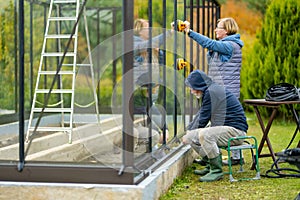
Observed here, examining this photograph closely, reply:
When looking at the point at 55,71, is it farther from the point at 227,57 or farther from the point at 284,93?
the point at 284,93

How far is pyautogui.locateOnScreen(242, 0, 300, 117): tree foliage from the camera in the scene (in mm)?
11719

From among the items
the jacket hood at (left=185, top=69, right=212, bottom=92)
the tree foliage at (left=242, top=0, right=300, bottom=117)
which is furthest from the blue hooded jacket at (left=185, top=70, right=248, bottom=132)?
the tree foliage at (left=242, top=0, right=300, bottom=117)

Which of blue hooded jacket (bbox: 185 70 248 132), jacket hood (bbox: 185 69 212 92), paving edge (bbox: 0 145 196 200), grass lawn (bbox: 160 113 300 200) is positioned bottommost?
grass lawn (bbox: 160 113 300 200)

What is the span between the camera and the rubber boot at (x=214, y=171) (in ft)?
18.8

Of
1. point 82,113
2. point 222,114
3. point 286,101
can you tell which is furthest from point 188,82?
point 82,113

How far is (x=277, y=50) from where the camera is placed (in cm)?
1191

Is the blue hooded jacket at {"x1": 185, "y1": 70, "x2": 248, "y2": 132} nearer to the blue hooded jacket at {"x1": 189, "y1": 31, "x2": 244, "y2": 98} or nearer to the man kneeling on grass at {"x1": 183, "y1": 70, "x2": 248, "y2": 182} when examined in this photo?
the man kneeling on grass at {"x1": 183, "y1": 70, "x2": 248, "y2": 182}

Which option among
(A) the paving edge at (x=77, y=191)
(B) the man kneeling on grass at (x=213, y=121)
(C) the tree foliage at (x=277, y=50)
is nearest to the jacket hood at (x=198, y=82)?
(B) the man kneeling on grass at (x=213, y=121)

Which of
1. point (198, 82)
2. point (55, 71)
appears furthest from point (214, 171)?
point (55, 71)

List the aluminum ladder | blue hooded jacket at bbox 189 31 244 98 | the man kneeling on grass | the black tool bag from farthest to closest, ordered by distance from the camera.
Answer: the aluminum ladder < blue hooded jacket at bbox 189 31 244 98 < the black tool bag < the man kneeling on grass

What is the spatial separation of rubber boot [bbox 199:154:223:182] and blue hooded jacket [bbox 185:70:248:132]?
1.03 ft

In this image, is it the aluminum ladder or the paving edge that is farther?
the aluminum ladder

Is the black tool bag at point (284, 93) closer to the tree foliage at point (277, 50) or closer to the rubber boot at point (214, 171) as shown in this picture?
the rubber boot at point (214, 171)

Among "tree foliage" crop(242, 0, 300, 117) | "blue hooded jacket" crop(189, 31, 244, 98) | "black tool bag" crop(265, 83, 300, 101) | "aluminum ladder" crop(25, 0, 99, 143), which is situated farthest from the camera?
"tree foliage" crop(242, 0, 300, 117)
